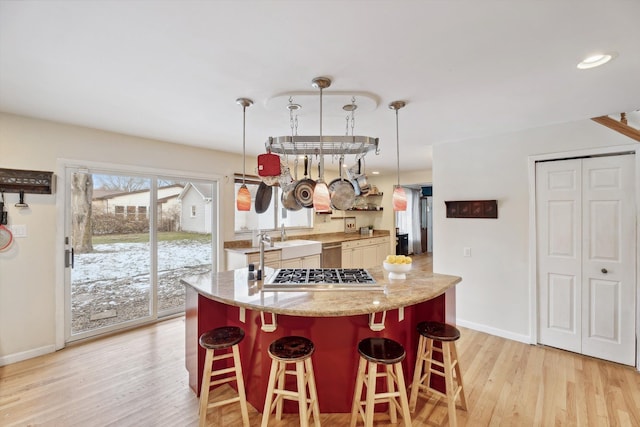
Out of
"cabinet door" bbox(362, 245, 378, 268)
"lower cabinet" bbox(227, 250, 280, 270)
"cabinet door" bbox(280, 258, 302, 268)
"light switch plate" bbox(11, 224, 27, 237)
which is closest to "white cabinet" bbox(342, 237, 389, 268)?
"cabinet door" bbox(362, 245, 378, 268)

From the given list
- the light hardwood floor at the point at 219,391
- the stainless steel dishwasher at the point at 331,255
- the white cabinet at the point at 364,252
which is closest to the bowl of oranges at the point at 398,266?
the light hardwood floor at the point at 219,391

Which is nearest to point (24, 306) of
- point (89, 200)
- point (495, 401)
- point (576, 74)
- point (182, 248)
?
point (89, 200)

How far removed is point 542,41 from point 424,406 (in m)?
2.45

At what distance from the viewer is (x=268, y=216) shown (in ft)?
16.6

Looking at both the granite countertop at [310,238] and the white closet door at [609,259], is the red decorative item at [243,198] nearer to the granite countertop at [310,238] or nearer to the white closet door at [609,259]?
the granite countertop at [310,238]

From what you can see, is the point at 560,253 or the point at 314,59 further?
the point at 560,253

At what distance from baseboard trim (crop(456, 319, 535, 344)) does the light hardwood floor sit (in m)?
0.12

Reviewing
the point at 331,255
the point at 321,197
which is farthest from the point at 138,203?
the point at 331,255

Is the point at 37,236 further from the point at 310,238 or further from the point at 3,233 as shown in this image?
the point at 310,238

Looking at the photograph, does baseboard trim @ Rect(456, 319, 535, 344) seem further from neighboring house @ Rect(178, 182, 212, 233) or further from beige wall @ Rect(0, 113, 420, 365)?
beige wall @ Rect(0, 113, 420, 365)

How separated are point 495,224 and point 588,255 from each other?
2.76ft

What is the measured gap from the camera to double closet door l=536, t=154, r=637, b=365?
265cm

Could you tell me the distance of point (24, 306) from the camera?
9.04ft

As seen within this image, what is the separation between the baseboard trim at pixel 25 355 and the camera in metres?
2.64
